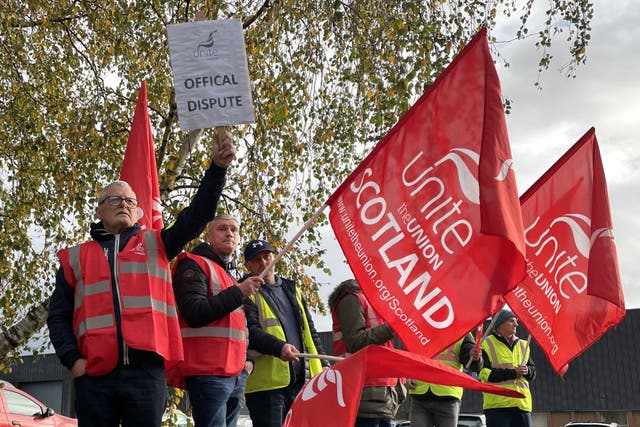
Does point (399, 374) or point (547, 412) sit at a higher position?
point (547, 412)

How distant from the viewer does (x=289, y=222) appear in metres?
10.8

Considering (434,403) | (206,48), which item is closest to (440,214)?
(206,48)

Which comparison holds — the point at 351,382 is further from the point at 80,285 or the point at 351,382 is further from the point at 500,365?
the point at 500,365

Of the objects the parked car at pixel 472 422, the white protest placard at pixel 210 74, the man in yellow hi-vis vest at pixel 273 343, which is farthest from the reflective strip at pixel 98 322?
the parked car at pixel 472 422

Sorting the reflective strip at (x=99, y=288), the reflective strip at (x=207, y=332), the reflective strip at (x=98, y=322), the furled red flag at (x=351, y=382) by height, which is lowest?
the furled red flag at (x=351, y=382)

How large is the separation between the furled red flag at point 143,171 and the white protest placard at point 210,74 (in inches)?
86.4

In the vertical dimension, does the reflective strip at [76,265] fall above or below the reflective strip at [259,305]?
below

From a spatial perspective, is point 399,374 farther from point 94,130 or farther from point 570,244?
point 94,130

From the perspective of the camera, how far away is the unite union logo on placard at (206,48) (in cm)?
473

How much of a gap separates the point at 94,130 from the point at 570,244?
205 inches

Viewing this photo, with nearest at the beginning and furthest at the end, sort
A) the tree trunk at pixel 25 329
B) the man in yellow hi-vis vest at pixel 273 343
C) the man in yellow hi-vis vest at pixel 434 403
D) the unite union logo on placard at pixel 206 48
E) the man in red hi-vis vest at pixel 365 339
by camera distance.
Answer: the unite union logo on placard at pixel 206 48
the man in yellow hi-vis vest at pixel 273 343
the man in red hi-vis vest at pixel 365 339
the man in yellow hi-vis vest at pixel 434 403
the tree trunk at pixel 25 329

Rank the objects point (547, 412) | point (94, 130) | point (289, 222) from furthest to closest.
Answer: point (547, 412)
point (289, 222)
point (94, 130)

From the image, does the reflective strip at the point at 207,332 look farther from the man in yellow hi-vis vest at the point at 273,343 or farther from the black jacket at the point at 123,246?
the black jacket at the point at 123,246

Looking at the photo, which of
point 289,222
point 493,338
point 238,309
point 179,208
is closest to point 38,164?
point 179,208
